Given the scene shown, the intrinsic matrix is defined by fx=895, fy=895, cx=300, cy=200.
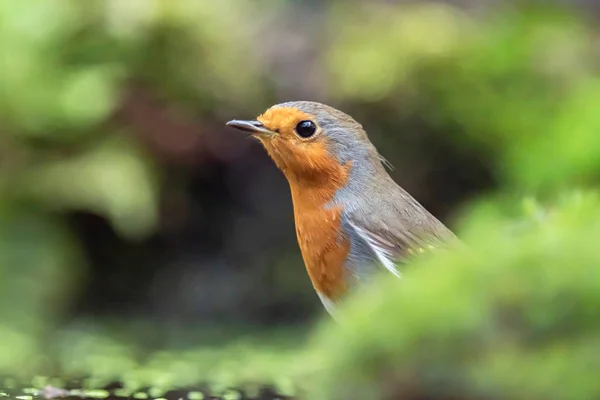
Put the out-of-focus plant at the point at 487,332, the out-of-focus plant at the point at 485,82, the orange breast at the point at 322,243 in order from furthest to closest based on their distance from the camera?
the out-of-focus plant at the point at 485,82
the orange breast at the point at 322,243
the out-of-focus plant at the point at 487,332

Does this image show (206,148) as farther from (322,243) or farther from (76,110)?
(322,243)

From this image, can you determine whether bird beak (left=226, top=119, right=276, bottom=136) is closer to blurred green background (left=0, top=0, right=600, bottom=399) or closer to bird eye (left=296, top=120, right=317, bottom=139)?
bird eye (left=296, top=120, right=317, bottom=139)

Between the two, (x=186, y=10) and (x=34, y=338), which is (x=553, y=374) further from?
(x=186, y=10)

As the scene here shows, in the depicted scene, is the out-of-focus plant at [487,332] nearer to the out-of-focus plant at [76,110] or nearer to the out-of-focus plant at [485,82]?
the out-of-focus plant at [76,110]

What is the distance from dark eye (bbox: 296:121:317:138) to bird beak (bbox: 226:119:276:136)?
101 millimetres

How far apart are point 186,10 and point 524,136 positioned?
2.27 m

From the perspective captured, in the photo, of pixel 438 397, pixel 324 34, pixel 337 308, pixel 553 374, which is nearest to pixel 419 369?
pixel 438 397

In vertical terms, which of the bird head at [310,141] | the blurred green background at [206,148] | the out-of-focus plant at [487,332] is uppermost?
the blurred green background at [206,148]

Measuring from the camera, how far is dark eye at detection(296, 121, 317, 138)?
3350mm

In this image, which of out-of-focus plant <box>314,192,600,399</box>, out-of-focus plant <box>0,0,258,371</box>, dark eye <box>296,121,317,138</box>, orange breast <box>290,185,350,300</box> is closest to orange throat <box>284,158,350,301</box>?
orange breast <box>290,185,350,300</box>

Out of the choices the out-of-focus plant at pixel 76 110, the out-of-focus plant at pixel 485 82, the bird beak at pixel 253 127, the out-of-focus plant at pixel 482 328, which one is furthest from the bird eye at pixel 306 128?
the out-of-focus plant at pixel 485 82

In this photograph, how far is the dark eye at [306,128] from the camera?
3350mm

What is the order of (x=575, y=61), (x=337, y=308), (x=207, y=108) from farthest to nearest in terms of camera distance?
(x=575, y=61) → (x=207, y=108) → (x=337, y=308)

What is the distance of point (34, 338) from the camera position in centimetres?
470
